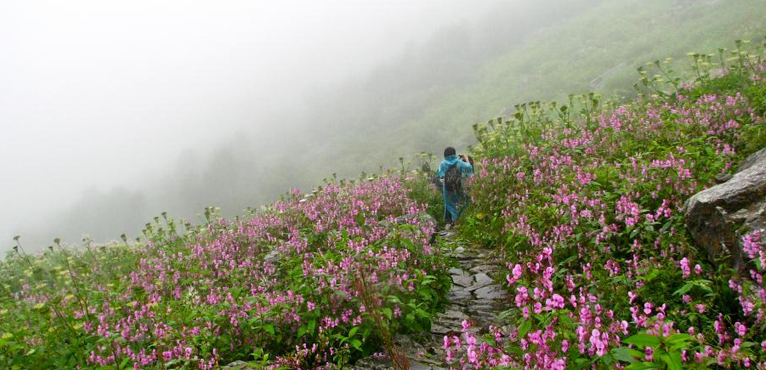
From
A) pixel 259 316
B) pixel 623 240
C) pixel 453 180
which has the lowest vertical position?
pixel 453 180

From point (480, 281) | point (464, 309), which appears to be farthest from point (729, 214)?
point (480, 281)

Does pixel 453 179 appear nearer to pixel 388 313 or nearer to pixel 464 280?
pixel 464 280

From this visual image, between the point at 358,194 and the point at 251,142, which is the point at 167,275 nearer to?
the point at 358,194

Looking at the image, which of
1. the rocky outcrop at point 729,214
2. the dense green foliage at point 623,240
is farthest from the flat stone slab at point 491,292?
the rocky outcrop at point 729,214

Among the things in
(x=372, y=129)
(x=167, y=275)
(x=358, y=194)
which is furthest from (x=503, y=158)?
(x=372, y=129)

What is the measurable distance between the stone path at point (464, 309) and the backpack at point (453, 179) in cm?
261

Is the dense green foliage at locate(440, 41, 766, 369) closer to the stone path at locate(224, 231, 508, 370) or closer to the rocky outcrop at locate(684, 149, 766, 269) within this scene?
the rocky outcrop at locate(684, 149, 766, 269)

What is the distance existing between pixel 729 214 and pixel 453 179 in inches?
251

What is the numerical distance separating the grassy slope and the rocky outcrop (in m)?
27.6

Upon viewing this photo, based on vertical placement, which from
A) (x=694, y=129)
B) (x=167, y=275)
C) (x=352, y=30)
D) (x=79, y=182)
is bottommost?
(x=79, y=182)

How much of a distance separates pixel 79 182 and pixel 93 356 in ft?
515

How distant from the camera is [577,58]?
45.5m

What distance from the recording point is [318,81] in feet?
347

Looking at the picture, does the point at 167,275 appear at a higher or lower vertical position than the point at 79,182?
higher
